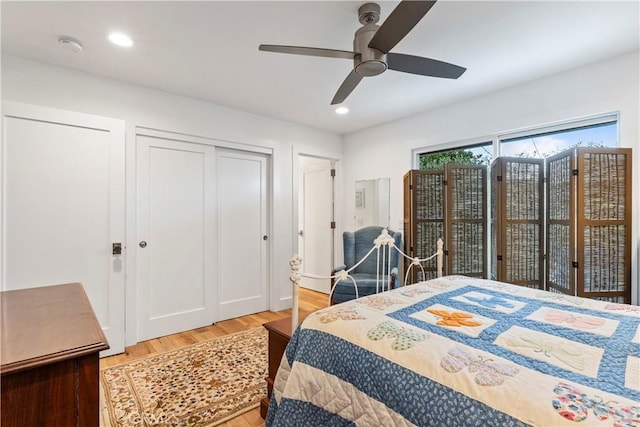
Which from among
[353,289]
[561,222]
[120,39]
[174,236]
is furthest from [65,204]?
[561,222]

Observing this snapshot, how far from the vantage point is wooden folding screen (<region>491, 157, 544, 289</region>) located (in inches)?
104

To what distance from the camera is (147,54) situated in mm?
2277

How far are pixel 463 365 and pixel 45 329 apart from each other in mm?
1469

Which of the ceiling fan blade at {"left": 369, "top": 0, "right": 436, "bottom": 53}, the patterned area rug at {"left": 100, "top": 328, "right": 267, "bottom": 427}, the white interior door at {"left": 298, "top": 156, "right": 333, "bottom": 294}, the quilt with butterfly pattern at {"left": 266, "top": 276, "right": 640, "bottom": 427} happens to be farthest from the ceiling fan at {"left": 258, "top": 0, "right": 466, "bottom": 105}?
the white interior door at {"left": 298, "top": 156, "right": 333, "bottom": 294}

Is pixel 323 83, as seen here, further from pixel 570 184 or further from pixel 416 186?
pixel 570 184

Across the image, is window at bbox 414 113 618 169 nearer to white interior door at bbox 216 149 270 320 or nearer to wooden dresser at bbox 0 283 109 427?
white interior door at bbox 216 149 270 320

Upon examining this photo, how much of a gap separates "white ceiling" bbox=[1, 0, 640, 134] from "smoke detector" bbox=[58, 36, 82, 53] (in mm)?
36

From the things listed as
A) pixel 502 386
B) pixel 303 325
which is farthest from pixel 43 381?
pixel 502 386

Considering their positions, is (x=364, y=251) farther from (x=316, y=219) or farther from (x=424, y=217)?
(x=316, y=219)

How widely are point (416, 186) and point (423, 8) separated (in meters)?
2.28

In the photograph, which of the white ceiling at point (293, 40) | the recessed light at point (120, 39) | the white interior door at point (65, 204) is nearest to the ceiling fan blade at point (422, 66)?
the white ceiling at point (293, 40)

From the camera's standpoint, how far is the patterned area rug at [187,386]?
182cm

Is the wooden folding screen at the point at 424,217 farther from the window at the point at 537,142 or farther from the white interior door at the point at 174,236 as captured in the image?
the white interior door at the point at 174,236

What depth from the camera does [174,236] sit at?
3117 mm
